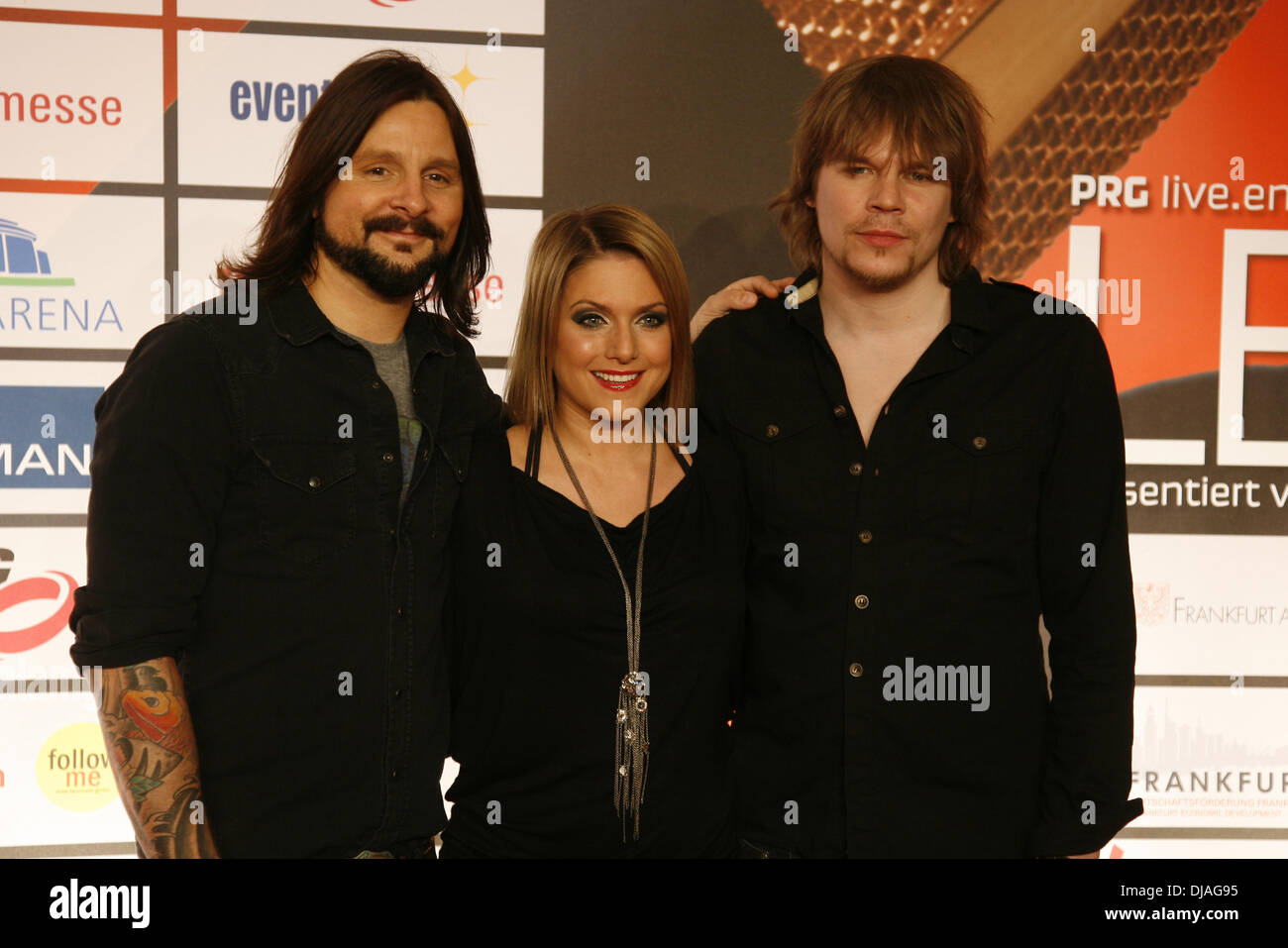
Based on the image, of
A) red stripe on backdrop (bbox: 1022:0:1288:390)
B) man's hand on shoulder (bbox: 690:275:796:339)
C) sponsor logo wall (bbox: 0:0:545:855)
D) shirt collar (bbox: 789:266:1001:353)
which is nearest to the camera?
shirt collar (bbox: 789:266:1001:353)

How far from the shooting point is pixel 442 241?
194cm

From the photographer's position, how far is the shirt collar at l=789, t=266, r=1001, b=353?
2031mm

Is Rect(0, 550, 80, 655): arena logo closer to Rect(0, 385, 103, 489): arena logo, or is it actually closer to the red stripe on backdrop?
Rect(0, 385, 103, 489): arena logo

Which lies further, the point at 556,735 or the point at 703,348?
the point at 703,348

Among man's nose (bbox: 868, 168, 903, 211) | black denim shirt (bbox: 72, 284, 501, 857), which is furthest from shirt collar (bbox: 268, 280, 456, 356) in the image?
man's nose (bbox: 868, 168, 903, 211)

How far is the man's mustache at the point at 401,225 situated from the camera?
1.86 metres

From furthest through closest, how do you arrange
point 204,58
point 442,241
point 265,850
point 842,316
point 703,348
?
point 204,58, point 703,348, point 842,316, point 442,241, point 265,850

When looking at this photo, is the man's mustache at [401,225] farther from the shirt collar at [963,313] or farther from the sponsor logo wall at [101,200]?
the sponsor logo wall at [101,200]

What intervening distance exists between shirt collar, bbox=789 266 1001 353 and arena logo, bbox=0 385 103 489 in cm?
193

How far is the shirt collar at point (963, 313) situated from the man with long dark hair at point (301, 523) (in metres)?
0.66
